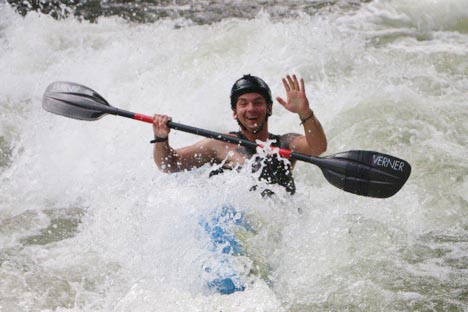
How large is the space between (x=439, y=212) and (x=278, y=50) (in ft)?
9.80

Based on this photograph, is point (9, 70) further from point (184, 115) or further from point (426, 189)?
point (426, 189)

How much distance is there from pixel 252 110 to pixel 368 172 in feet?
2.61

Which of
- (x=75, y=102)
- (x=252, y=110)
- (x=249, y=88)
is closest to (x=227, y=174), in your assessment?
(x=252, y=110)

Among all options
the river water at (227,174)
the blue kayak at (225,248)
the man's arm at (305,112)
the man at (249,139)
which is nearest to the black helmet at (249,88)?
the man at (249,139)

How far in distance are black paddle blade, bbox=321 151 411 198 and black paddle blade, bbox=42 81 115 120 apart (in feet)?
5.07

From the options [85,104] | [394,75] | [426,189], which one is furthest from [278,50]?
[85,104]

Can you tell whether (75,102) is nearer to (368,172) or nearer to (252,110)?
(252,110)

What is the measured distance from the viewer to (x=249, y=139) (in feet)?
14.0

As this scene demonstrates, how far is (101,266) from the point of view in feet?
13.8

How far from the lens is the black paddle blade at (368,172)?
3898 millimetres

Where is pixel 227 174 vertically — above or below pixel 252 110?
below

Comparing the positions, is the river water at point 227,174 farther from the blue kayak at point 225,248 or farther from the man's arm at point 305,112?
the man's arm at point 305,112

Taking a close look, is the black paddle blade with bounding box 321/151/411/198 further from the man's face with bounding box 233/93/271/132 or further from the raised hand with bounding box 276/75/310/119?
the man's face with bounding box 233/93/271/132

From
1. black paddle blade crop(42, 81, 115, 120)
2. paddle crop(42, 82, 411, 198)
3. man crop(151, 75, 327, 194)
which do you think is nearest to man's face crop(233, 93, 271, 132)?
man crop(151, 75, 327, 194)
